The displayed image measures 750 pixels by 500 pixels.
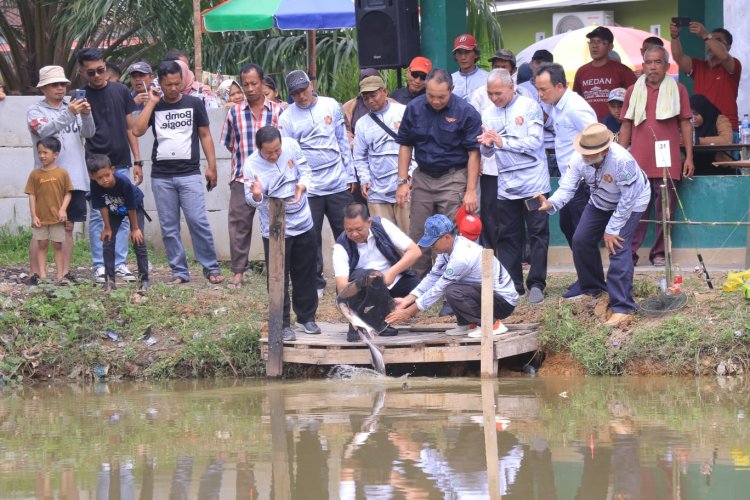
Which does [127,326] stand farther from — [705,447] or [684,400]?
[705,447]

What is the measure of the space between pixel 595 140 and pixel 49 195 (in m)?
5.06

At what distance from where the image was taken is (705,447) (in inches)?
273

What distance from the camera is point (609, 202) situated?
31.8 feet

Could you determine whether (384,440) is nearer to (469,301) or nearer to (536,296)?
(469,301)

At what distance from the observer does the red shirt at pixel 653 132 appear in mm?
11234

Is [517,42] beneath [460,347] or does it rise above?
above

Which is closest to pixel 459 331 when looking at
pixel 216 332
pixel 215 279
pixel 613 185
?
pixel 613 185

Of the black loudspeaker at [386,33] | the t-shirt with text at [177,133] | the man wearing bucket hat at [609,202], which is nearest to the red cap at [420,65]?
the black loudspeaker at [386,33]

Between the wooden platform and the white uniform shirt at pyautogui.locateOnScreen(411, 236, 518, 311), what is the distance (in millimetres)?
315

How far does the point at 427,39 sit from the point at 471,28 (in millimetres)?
6076

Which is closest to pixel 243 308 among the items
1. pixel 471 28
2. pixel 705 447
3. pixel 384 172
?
pixel 384 172

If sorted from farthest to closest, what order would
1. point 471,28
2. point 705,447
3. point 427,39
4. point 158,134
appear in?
point 471,28 → point 427,39 → point 158,134 → point 705,447

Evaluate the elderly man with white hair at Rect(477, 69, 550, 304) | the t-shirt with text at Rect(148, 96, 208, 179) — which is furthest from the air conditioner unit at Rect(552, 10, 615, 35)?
the elderly man with white hair at Rect(477, 69, 550, 304)

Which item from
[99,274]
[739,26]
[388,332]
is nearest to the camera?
[388,332]
